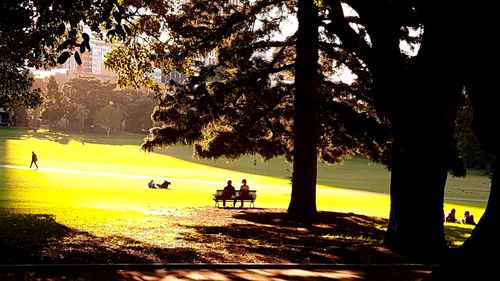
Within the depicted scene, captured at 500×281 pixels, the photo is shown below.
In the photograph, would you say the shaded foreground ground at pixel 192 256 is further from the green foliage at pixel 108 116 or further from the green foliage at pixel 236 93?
the green foliage at pixel 108 116

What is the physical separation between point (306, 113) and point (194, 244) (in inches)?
342

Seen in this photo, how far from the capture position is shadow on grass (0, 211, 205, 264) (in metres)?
7.96

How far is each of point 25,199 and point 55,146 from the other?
159 feet

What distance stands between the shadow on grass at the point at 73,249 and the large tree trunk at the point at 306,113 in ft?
27.9

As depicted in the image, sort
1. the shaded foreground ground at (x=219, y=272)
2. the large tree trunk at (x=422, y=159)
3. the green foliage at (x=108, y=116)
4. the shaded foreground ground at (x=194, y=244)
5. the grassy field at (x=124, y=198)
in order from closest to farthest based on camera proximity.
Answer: the shaded foreground ground at (x=219, y=272) → the shaded foreground ground at (x=194, y=244) → the large tree trunk at (x=422, y=159) → the grassy field at (x=124, y=198) → the green foliage at (x=108, y=116)

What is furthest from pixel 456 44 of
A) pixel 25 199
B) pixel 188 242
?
pixel 25 199

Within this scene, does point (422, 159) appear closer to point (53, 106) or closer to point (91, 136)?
point (91, 136)

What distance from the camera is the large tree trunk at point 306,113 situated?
17.7 metres

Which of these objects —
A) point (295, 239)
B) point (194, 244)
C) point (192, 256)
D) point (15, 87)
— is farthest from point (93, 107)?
point (192, 256)

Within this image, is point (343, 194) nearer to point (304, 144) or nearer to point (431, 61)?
point (304, 144)

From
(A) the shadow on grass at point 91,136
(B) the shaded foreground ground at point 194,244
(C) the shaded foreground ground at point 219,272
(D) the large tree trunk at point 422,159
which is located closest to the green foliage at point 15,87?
(B) the shaded foreground ground at point 194,244

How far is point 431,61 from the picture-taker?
934 cm

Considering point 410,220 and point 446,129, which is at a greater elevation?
point 446,129

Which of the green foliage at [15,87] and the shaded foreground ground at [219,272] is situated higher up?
the green foliage at [15,87]
